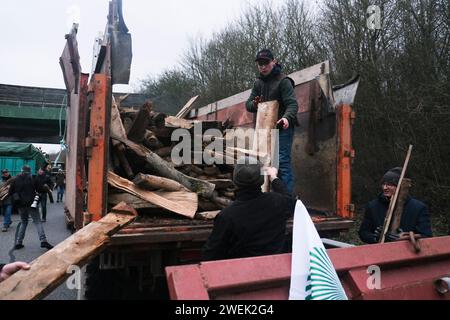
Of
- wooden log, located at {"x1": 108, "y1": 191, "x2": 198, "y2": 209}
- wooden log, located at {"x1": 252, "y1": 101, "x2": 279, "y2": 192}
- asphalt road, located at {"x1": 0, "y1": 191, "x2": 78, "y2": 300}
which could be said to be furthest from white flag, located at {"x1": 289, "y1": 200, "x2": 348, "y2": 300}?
asphalt road, located at {"x1": 0, "y1": 191, "x2": 78, "y2": 300}

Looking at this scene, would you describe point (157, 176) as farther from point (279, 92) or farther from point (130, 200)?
point (279, 92)

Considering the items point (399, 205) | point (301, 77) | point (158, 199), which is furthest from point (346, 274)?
point (301, 77)

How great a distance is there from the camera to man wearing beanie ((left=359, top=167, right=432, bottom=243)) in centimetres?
319

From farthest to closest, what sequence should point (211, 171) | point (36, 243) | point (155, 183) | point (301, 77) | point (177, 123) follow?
point (36, 243)
point (177, 123)
point (301, 77)
point (211, 171)
point (155, 183)

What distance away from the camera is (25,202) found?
→ 7875 millimetres

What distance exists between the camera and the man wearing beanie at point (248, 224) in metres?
2.37

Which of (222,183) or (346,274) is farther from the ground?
(222,183)

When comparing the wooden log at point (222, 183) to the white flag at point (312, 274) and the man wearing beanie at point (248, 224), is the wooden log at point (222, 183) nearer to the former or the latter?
the man wearing beanie at point (248, 224)

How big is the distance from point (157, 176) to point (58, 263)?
1976mm

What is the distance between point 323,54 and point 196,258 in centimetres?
1038

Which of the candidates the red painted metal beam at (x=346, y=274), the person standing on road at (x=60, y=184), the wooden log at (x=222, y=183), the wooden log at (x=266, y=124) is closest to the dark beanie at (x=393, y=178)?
the red painted metal beam at (x=346, y=274)

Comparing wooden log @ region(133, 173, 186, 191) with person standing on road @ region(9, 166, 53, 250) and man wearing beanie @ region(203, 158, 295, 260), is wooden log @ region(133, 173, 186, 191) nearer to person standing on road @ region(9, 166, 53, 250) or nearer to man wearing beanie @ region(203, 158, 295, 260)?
man wearing beanie @ region(203, 158, 295, 260)

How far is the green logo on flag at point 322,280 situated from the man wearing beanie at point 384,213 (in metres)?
1.48

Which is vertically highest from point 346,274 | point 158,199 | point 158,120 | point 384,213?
point 158,120
